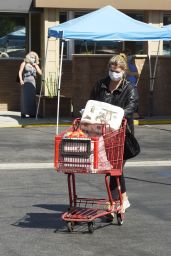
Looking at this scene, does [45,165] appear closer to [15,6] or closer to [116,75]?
[116,75]

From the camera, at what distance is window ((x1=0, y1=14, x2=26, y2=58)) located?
2350 cm

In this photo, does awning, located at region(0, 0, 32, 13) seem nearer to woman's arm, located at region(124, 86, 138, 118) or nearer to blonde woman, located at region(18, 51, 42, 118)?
blonde woman, located at region(18, 51, 42, 118)

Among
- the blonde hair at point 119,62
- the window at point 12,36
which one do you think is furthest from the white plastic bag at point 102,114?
the window at point 12,36

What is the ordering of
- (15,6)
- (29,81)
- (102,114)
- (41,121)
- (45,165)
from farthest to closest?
(15,6)
(29,81)
(41,121)
(45,165)
(102,114)

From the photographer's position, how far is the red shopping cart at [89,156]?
310 inches

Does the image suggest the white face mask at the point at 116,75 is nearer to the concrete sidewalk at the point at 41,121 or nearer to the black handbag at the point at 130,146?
the black handbag at the point at 130,146

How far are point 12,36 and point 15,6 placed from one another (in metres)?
1.36

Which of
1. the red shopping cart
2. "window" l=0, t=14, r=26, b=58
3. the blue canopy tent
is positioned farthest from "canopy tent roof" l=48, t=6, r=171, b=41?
the red shopping cart

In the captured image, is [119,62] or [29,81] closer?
[119,62]

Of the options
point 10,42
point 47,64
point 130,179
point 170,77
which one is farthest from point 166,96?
point 130,179

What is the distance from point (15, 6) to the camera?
22.5 m

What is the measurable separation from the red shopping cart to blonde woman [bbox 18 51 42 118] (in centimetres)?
1214

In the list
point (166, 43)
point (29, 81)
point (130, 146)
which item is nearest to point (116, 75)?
point (130, 146)

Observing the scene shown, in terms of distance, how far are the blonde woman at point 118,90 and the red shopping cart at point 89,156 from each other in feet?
1.02
